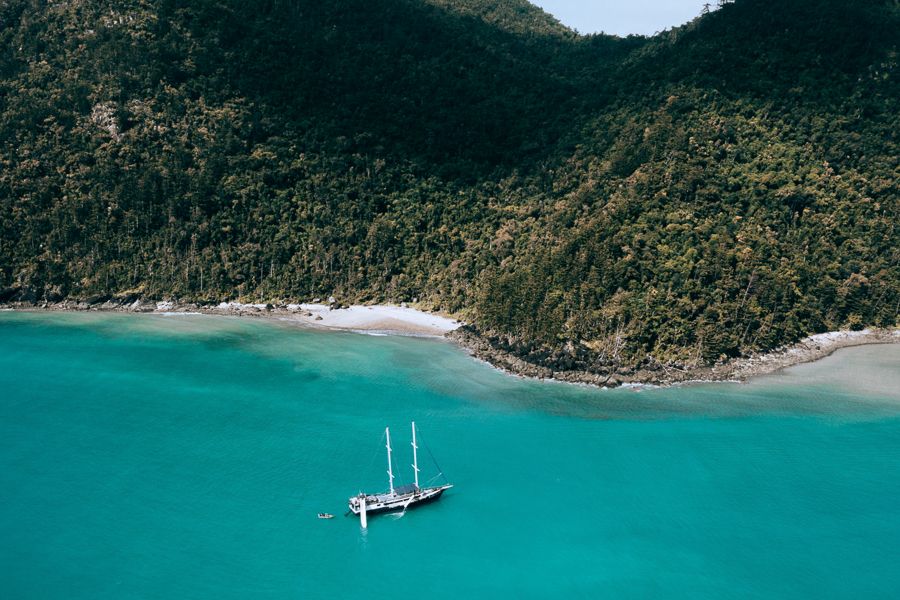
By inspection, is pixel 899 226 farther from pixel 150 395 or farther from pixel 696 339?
pixel 150 395

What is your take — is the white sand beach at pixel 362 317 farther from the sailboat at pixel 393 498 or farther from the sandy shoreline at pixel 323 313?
the sailboat at pixel 393 498

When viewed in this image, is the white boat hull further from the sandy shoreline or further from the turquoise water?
the sandy shoreline

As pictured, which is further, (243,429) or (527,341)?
(527,341)

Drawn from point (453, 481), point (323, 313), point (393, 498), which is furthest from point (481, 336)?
point (393, 498)

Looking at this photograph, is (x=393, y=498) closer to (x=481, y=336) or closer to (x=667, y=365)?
(x=667, y=365)

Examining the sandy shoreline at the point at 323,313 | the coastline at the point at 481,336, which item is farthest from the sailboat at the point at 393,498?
Answer: the sandy shoreline at the point at 323,313

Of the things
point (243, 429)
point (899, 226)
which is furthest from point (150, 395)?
point (899, 226)

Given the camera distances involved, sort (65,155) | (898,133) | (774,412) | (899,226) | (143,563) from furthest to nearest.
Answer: (65,155) < (898,133) < (899,226) < (774,412) < (143,563)

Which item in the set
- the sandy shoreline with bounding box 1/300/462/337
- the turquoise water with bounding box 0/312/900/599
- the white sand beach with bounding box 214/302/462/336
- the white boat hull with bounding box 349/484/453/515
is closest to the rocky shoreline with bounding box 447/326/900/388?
the turquoise water with bounding box 0/312/900/599
